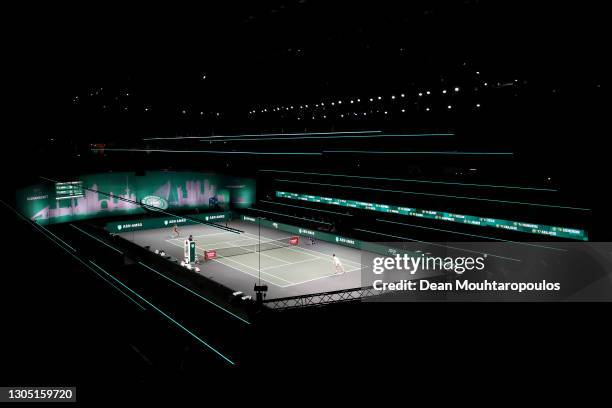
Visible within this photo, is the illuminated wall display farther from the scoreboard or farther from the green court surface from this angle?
the green court surface

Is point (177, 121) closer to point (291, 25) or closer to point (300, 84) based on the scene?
point (300, 84)

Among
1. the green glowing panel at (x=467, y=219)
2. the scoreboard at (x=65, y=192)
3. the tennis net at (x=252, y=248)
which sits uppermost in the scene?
the scoreboard at (x=65, y=192)

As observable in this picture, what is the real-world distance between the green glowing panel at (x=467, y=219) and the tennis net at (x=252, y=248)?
468 centimetres

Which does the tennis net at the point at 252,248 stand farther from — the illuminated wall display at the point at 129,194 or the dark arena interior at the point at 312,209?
the illuminated wall display at the point at 129,194

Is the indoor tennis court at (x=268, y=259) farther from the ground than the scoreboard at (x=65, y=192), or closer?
closer

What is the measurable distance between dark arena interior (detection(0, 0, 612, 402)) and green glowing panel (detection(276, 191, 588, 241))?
0.10 m

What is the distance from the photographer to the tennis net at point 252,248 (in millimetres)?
17922

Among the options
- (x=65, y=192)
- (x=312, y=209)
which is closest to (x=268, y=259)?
(x=312, y=209)

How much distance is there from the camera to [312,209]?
24625mm

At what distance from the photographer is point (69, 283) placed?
636 centimetres

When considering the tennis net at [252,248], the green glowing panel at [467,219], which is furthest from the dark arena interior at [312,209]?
the tennis net at [252,248]

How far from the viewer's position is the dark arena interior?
490 cm

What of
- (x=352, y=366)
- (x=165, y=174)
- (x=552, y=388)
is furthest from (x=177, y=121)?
(x=552, y=388)

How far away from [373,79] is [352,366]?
7.58 m
